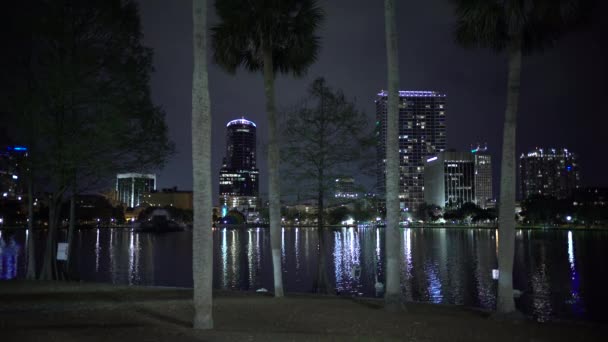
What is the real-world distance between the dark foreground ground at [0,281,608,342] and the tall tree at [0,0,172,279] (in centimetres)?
631

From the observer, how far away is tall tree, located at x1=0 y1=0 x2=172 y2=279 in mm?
19734

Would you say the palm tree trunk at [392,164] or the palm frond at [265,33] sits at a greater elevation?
the palm frond at [265,33]

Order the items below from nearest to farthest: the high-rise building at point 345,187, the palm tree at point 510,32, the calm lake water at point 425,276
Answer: the palm tree at point 510,32, the high-rise building at point 345,187, the calm lake water at point 425,276

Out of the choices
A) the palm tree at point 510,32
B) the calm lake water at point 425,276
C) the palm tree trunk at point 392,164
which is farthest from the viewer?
the calm lake water at point 425,276

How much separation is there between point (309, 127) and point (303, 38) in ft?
21.3

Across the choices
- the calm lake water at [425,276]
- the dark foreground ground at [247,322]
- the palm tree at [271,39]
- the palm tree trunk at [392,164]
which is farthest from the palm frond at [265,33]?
the calm lake water at [425,276]

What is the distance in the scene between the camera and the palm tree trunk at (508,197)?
1299 cm

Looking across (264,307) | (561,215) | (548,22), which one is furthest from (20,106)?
(561,215)

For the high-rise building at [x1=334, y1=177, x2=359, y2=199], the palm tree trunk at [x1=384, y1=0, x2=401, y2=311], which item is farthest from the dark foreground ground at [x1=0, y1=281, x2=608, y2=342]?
the high-rise building at [x1=334, y1=177, x2=359, y2=199]

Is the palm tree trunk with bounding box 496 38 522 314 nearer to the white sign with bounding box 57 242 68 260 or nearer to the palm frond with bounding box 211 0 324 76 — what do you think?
Result: the palm frond with bounding box 211 0 324 76

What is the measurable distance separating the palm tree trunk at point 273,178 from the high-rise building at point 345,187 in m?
6.68

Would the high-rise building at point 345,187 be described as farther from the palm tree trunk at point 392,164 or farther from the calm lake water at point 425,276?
the palm tree trunk at point 392,164

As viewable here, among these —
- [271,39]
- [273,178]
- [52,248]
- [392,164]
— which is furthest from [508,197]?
[52,248]

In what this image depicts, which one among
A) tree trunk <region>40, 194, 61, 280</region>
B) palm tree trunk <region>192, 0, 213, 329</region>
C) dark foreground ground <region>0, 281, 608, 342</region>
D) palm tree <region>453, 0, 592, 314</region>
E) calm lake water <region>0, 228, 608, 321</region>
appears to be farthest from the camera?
calm lake water <region>0, 228, 608, 321</region>
